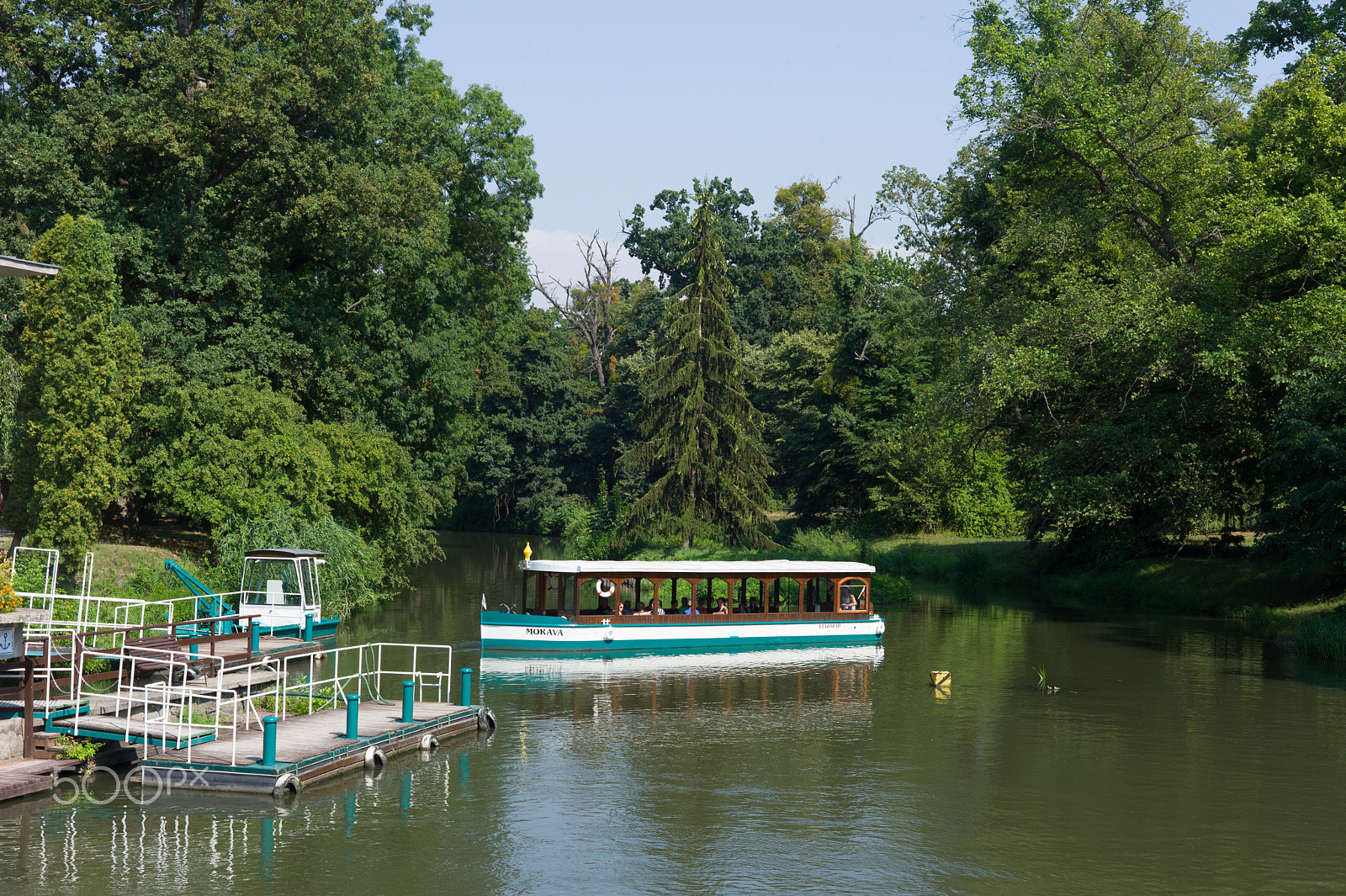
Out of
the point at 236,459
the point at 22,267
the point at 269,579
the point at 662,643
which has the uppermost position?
the point at 22,267

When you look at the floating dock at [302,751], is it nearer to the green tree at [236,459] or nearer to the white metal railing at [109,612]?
the white metal railing at [109,612]

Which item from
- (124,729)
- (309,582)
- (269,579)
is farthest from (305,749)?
(269,579)

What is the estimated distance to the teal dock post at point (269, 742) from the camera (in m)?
18.5

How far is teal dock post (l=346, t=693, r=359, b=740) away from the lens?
2064 centimetres

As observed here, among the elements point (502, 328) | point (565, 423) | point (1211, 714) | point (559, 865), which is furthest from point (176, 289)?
point (565, 423)

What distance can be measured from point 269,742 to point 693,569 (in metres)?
21.0

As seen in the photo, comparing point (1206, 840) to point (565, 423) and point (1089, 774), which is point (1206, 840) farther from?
point (565, 423)

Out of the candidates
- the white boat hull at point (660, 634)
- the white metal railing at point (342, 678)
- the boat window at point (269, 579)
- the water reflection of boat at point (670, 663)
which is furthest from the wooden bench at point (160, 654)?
the white boat hull at point (660, 634)

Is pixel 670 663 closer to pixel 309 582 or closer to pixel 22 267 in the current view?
pixel 309 582

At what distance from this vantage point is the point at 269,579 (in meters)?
36.7

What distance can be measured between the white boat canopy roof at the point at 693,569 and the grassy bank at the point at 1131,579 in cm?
1107

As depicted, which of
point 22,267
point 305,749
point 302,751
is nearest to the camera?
point 22,267

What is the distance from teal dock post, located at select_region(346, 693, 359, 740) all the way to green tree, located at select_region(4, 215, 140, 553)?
1711cm

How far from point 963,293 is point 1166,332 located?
17.1 meters
